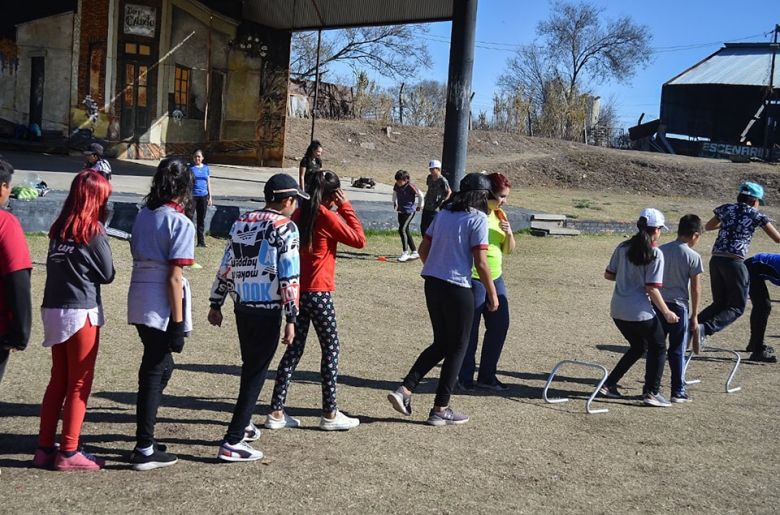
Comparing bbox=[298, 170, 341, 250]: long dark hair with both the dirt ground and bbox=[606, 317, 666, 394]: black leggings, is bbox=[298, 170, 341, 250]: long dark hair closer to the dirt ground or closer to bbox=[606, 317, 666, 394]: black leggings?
the dirt ground

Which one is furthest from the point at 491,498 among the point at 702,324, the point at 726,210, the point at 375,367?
the point at 726,210

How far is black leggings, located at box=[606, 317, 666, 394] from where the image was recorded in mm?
7312

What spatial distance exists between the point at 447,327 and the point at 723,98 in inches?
1771

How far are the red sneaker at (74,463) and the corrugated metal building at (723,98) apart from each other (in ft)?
144

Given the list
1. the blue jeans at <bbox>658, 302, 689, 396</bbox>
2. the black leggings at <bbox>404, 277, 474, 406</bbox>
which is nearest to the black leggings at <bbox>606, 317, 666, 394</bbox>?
the blue jeans at <bbox>658, 302, 689, 396</bbox>

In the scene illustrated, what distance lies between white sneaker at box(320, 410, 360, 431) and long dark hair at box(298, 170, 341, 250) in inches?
47.8

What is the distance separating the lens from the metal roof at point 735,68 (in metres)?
46.8

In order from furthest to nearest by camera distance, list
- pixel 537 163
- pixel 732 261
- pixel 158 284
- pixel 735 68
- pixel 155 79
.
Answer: pixel 735 68 < pixel 537 163 < pixel 155 79 < pixel 732 261 < pixel 158 284

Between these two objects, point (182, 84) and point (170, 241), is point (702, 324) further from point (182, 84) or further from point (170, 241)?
point (182, 84)

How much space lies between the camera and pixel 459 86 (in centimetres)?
1806

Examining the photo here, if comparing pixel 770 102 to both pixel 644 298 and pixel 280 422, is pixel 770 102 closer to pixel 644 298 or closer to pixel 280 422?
pixel 644 298

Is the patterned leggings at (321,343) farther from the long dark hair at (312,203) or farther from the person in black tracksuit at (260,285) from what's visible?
the person in black tracksuit at (260,285)

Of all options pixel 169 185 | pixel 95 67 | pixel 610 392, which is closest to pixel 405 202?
pixel 610 392

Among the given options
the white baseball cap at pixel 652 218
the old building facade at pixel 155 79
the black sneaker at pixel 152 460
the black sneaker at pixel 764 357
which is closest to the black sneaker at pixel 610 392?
the white baseball cap at pixel 652 218
